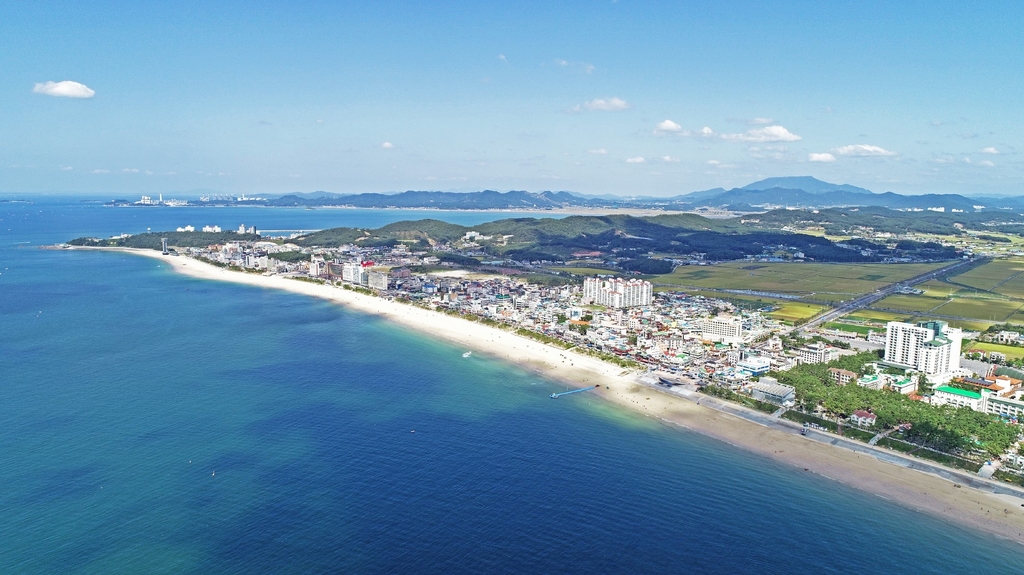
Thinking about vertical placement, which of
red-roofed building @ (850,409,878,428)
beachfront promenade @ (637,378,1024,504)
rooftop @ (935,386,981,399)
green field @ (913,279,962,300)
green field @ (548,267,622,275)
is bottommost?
beachfront promenade @ (637,378,1024,504)

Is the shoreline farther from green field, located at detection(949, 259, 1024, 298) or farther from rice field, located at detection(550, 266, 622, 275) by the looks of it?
green field, located at detection(949, 259, 1024, 298)

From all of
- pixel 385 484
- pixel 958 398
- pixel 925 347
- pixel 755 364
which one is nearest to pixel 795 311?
pixel 925 347

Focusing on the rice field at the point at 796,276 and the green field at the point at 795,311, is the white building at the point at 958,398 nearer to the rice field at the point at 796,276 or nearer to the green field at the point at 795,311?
the green field at the point at 795,311

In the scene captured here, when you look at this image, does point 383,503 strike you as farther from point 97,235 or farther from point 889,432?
point 97,235

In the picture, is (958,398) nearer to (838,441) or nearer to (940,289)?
(838,441)

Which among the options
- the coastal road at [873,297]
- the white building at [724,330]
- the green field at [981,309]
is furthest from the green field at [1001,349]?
the white building at [724,330]

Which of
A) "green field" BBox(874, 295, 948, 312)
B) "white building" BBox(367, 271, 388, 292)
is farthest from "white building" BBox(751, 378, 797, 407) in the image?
"white building" BBox(367, 271, 388, 292)
